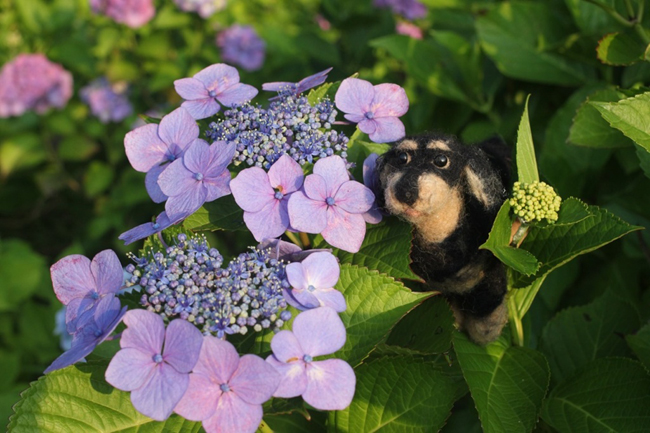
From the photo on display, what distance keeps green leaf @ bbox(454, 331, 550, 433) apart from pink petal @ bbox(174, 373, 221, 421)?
1.37 ft

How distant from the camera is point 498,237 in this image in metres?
0.88

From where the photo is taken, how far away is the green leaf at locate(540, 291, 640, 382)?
1268 millimetres

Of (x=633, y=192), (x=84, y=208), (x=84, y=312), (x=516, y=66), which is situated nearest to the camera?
(x=84, y=312)

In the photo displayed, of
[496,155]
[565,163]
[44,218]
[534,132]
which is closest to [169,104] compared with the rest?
[44,218]

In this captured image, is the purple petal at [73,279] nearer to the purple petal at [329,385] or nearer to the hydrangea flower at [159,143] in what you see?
the hydrangea flower at [159,143]

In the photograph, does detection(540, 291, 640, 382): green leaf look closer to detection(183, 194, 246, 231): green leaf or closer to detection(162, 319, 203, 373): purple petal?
detection(183, 194, 246, 231): green leaf

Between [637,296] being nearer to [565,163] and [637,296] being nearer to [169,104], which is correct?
[565,163]

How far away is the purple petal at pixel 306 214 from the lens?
2.81ft

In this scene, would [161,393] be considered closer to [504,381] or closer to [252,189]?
[252,189]

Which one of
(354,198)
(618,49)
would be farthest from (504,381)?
(618,49)

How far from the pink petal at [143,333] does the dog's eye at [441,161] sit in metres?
0.43

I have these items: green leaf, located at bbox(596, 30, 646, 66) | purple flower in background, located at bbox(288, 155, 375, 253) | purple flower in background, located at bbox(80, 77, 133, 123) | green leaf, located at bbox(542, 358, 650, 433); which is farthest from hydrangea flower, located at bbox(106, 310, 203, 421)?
purple flower in background, located at bbox(80, 77, 133, 123)

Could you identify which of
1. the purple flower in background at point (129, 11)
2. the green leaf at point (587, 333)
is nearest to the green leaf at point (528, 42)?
the green leaf at point (587, 333)

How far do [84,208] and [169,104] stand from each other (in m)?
0.78
